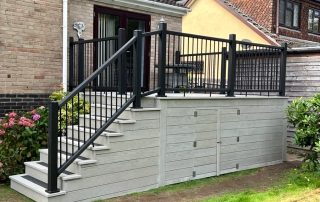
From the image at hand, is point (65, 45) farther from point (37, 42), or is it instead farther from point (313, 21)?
point (313, 21)

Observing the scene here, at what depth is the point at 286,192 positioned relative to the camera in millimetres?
5711

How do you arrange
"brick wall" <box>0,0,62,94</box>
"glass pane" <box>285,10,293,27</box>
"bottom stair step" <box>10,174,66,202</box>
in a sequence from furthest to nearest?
"glass pane" <box>285,10,293,27</box>, "brick wall" <box>0,0,62,94</box>, "bottom stair step" <box>10,174,66,202</box>

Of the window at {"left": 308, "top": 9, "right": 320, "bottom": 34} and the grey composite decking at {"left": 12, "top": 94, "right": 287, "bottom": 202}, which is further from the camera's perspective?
the window at {"left": 308, "top": 9, "right": 320, "bottom": 34}

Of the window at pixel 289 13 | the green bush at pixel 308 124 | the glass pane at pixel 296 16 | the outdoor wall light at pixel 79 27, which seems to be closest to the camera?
the green bush at pixel 308 124

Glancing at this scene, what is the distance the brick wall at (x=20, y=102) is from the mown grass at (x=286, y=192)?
13.2 ft

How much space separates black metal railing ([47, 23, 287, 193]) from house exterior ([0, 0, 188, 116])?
377mm

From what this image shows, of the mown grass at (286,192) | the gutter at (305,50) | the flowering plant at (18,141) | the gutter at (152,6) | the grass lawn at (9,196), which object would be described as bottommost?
the grass lawn at (9,196)

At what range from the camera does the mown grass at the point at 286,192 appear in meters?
5.26

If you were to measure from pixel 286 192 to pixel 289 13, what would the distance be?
53.8ft

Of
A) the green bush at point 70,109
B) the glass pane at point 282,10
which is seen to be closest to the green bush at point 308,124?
the green bush at point 70,109

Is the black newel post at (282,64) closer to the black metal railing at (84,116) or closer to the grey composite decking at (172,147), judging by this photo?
the grey composite decking at (172,147)

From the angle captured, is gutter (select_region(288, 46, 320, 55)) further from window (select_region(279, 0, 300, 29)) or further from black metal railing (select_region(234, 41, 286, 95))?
window (select_region(279, 0, 300, 29))

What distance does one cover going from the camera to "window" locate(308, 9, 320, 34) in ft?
70.8

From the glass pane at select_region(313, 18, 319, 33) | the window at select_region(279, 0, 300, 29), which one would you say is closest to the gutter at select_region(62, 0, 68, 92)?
the window at select_region(279, 0, 300, 29)
